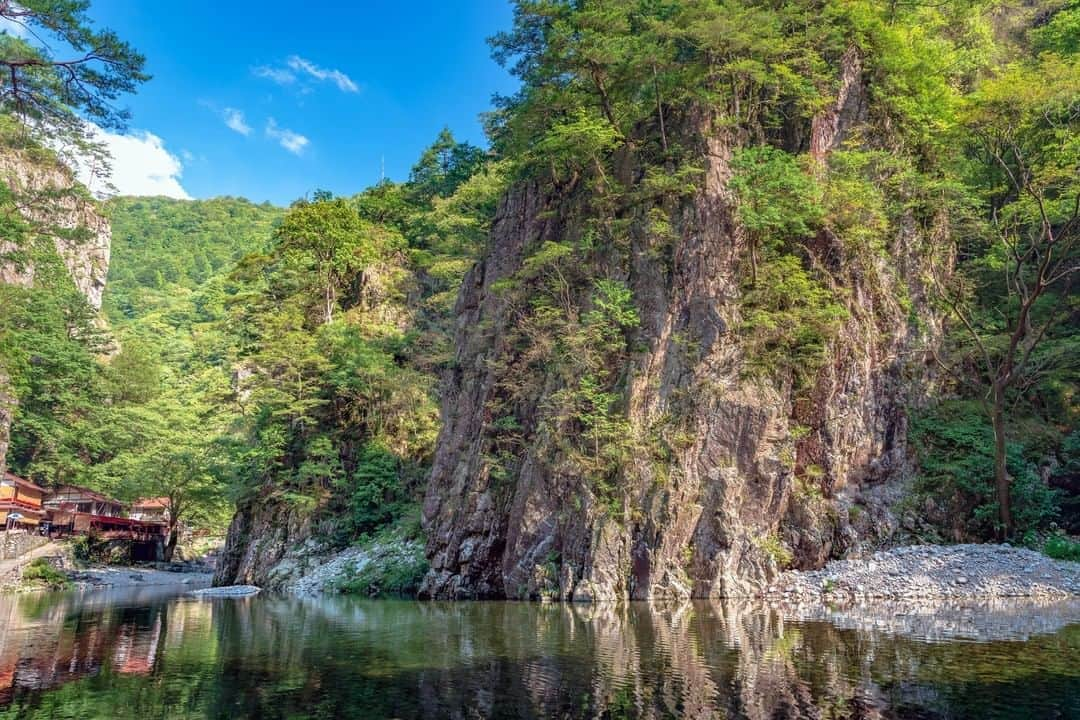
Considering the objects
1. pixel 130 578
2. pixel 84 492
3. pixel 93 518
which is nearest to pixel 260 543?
pixel 130 578

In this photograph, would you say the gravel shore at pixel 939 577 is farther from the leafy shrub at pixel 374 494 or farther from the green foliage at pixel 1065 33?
the green foliage at pixel 1065 33

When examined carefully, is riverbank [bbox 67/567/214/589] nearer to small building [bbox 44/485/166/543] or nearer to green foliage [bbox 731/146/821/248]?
small building [bbox 44/485/166/543]

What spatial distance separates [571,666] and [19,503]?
51294 millimetres

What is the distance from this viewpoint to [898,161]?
2781 cm

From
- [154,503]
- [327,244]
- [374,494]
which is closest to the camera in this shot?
[374,494]

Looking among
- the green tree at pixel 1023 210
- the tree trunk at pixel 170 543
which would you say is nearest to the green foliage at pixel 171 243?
the tree trunk at pixel 170 543

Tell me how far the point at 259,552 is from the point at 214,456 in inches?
431

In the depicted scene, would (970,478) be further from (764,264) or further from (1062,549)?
(764,264)

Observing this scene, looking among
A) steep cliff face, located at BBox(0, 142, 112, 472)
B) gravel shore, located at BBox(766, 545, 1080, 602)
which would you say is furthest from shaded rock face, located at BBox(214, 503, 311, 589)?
gravel shore, located at BBox(766, 545, 1080, 602)

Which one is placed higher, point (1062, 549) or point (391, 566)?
point (1062, 549)

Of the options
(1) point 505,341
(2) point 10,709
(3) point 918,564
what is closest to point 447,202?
(1) point 505,341

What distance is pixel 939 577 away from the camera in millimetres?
20266

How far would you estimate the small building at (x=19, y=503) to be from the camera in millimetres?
45312

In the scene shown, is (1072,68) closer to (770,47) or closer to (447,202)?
(770,47)
